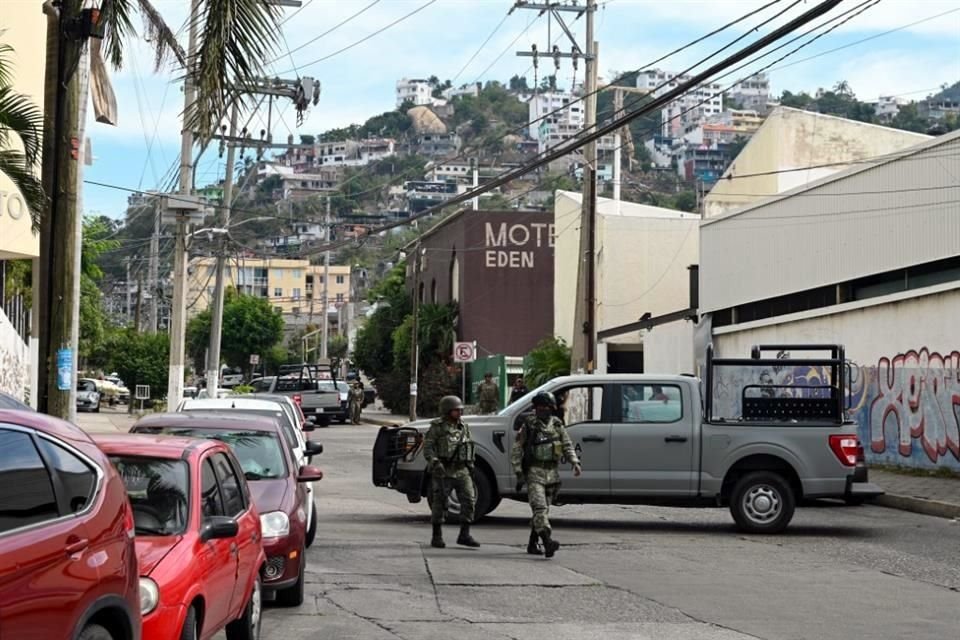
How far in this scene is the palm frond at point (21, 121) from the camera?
45.2 ft

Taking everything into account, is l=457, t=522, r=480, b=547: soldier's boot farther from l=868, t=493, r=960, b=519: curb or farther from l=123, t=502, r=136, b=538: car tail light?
l=123, t=502, r=136, b=538: car tail light

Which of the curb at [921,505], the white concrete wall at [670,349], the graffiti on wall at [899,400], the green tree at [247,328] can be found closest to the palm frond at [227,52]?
the curb at [921,505]

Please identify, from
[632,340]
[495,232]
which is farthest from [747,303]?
[495,232]

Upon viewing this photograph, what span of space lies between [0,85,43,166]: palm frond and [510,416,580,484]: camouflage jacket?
18.9 ft

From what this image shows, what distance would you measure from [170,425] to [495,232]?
49.9 meters

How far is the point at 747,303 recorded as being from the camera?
120ft

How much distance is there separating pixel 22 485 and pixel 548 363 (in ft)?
128

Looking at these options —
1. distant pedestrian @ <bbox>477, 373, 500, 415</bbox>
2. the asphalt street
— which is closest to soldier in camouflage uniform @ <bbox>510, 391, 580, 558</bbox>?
the asphalt street

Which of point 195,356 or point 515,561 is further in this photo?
point 195,356

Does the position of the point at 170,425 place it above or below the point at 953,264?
below

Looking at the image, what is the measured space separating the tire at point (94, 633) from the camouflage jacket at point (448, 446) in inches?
361

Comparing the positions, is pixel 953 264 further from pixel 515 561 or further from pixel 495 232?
pixel 495 232

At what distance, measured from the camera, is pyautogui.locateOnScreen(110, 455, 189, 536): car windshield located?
8227 millimetres

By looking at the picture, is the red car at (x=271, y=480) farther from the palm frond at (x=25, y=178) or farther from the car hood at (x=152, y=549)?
the car hood at (x=152, y=549)
